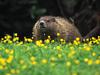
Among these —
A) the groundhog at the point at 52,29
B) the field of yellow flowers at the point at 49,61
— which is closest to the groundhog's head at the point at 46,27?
the groundhog at the point at 52,29

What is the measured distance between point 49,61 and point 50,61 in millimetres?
65

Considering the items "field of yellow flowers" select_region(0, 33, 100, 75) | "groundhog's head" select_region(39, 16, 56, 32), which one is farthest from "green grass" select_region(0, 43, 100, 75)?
"groundhog's head" select_region(39, 16, 56, 32)

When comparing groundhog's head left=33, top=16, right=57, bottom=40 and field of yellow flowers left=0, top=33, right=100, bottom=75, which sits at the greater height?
groundhog's head left=33, top=16, right=57, bottom=40

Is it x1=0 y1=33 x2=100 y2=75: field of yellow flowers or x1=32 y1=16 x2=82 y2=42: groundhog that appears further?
x1=32 y1=16 x2=82 y2=42: groundhog

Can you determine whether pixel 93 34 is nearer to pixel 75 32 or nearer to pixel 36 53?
pixel 75 32

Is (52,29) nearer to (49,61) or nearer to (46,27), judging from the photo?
(46,27)

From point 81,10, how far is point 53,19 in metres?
8.26

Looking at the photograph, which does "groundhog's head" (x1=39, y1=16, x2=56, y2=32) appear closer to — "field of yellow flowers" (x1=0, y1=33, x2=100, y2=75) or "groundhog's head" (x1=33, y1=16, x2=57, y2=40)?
"groundhog's head" (x1=33, y1=16, x2=57, y2=40)

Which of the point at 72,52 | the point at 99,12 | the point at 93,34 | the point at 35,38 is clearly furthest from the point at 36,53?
the point at 99,12

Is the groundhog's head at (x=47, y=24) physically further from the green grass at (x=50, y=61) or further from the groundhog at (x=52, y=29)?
the green grass at (x=50, y=61)

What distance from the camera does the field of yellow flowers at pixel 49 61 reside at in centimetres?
837

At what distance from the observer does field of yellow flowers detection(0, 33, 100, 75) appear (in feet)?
27.5

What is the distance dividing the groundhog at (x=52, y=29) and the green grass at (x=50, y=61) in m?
3.21

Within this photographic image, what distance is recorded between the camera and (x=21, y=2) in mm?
22734
